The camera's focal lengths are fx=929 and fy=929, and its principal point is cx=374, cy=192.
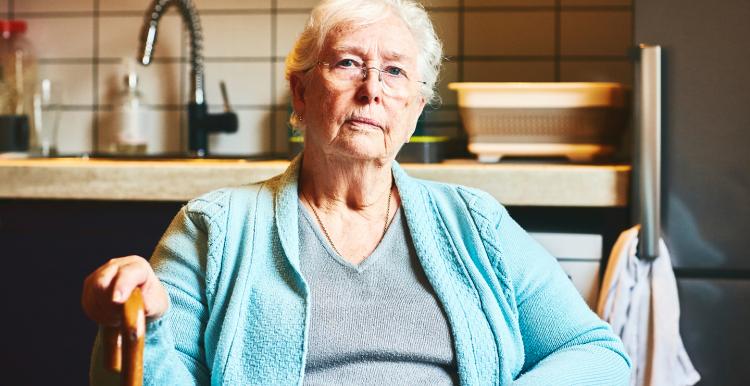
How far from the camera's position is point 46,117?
2.67 m

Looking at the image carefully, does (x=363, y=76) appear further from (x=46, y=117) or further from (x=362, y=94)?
(x=46, y=117)

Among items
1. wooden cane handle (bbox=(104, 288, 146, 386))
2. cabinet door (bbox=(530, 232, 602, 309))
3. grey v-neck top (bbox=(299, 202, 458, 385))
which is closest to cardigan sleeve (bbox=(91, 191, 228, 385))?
grey v-neck top (bbox=(299, 202, 458, 385))

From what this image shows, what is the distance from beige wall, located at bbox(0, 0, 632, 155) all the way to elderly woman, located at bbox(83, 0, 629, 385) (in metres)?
0.99

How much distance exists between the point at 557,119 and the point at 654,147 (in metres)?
0.28

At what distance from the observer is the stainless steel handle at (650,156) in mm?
1878

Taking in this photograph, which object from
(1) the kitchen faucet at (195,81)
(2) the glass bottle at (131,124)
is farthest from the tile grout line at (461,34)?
(2) the glass bottle at (131,124)

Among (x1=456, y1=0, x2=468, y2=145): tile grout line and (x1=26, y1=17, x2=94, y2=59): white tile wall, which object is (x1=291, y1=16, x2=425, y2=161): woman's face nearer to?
(x1=456, y1=0, x2=468, y2=145): tile grout line

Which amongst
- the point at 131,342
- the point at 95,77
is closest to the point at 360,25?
the point at 131,342

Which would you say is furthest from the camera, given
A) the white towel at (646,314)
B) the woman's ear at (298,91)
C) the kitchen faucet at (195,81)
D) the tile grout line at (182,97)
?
the tile grout line at (182,97)

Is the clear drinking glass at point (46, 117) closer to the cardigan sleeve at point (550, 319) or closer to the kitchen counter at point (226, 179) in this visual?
the kitchen counter at point (226, 179)

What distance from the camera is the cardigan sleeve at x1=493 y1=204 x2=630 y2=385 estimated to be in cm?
145

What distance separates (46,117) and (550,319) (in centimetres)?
176

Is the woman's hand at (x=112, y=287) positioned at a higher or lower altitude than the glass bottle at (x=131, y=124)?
lower

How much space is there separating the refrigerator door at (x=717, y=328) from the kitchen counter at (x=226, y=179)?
9.8 inches
